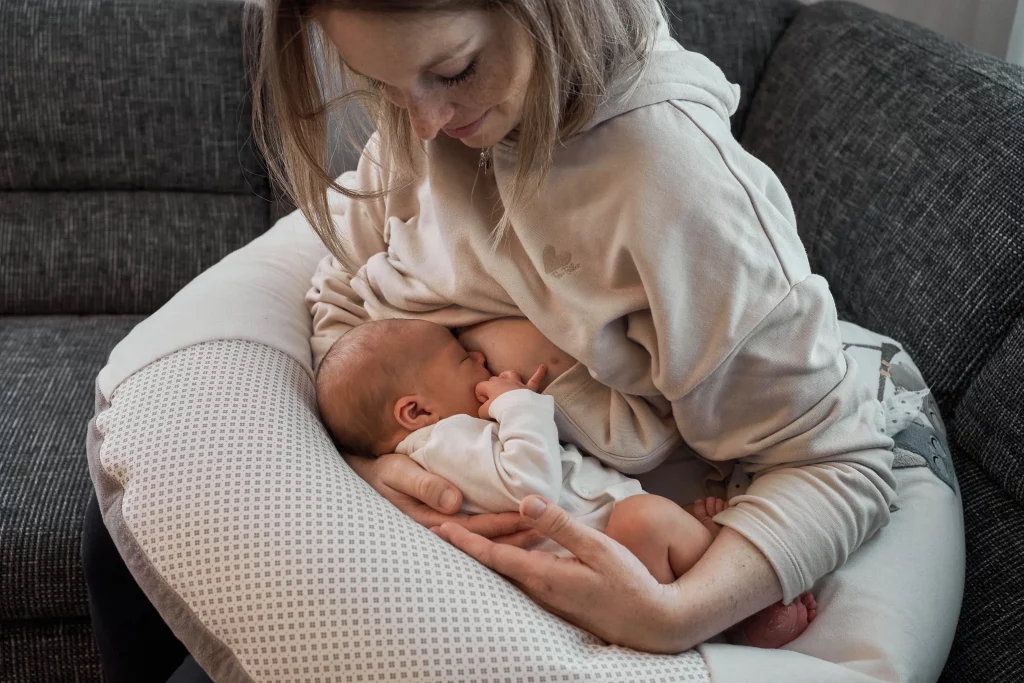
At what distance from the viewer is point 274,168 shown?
3.46ft

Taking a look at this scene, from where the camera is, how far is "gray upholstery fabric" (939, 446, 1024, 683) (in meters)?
1.01

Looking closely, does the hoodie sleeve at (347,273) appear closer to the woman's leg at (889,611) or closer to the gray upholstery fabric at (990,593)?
the woman's leg at (889,611)

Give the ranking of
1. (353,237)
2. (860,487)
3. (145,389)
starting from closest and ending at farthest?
1. (860,487)
2. (145,389)
3. (353,237)

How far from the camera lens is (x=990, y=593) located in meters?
1.06

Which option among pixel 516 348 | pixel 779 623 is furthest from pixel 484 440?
pixel 779 623

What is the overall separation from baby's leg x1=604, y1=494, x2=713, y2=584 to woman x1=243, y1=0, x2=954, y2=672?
33 mm

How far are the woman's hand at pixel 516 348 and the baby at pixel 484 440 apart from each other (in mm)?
21

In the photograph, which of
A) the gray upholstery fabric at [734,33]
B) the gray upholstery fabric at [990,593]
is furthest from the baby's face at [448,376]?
the gray upholstery fabric at [734,33]

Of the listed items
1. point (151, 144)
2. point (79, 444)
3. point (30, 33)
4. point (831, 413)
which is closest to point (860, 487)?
point (831, 413)

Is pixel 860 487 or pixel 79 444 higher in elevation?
pixel 860 487

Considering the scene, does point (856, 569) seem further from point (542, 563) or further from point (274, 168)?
point (274, 168)

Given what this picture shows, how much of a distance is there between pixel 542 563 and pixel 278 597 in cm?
27

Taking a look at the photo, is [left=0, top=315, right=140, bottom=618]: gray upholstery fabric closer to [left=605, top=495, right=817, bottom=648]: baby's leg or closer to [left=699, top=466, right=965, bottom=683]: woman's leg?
[left=605, top=495, right=817, bottom=648]: baby's leg

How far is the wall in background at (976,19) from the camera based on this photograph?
1707mm
